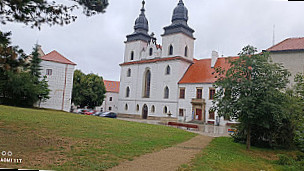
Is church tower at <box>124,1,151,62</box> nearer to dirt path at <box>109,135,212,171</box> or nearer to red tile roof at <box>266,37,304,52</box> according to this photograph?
red tile roof at <box>266,37,304,52</box>

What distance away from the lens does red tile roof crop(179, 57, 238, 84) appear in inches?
1096

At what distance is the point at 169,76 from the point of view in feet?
100

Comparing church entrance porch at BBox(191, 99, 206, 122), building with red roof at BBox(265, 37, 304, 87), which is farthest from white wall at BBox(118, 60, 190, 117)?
building with red roof at BBox(265, 37, 304, 87)

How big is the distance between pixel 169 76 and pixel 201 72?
4.24 meters

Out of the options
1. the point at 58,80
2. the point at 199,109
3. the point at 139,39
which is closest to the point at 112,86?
the point at 139,39

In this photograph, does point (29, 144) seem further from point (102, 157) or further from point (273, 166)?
point (273, 166)

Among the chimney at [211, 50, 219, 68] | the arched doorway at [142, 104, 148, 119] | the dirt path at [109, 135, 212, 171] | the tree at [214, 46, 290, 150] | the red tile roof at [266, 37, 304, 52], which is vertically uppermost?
the chimney at [211, 50, 219, 68]

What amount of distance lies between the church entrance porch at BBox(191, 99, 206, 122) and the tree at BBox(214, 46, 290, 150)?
677 inches

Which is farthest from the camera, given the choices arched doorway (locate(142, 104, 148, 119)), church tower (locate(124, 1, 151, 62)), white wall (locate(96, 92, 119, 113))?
white wall (locate(96, 92, 119, 113))

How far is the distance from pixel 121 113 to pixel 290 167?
29.9m

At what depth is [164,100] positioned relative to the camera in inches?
1200

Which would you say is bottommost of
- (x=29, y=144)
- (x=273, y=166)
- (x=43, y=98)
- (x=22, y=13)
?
(x=273, y=166)

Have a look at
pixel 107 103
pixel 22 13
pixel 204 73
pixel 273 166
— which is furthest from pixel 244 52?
pixel 107 103

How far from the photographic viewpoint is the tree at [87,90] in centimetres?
3303
